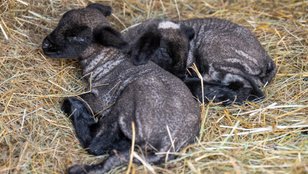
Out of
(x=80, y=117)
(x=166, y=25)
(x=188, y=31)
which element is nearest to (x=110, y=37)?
(x=166, y=25)

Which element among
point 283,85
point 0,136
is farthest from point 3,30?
point 283,85

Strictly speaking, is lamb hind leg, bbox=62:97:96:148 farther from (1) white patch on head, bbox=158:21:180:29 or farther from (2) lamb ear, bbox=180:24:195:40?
(2) lamb ear, bbox=180:24:195:40

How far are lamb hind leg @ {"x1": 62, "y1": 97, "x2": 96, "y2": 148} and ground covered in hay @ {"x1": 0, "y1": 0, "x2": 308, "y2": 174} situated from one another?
99mm

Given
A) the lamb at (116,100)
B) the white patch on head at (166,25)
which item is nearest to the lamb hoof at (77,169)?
the lamb at (116,100)

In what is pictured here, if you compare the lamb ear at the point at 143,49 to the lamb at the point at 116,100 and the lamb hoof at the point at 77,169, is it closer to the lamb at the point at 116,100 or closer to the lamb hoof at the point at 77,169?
the lamb at the point at 116,100

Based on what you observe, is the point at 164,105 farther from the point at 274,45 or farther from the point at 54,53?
the point at 274,45

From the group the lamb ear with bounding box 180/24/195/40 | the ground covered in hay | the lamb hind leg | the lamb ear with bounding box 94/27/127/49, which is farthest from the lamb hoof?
the lamb ear with bounding box 180/24/195/40

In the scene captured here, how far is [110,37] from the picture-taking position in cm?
392

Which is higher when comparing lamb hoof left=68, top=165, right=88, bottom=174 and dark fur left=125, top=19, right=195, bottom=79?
dark fur left=125, top=19, right=195, bottom=79

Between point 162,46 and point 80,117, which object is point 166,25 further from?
point 80,117

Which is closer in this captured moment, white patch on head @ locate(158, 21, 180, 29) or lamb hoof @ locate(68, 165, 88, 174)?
lamb hoof @ locate(68, 165, 88, 174)

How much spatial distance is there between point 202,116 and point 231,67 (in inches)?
38.0

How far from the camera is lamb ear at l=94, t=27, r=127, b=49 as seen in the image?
3867 mm

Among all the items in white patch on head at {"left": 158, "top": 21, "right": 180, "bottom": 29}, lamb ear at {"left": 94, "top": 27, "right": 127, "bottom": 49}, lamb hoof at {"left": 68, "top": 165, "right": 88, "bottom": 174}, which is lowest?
lamb hoof at {"left": 68, "top": 165, "right": 88, "bottom": 174}
